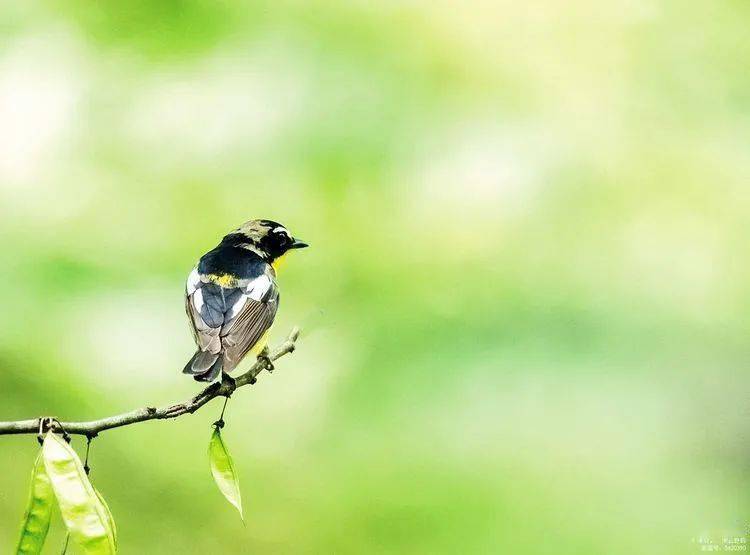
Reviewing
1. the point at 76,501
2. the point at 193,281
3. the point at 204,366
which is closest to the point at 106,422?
the point at 76,501

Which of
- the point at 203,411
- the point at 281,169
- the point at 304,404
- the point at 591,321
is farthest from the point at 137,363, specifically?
the point at 591,321

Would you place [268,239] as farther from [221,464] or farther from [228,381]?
[221,464]

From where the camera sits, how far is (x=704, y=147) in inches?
202

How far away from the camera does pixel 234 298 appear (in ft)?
6.33

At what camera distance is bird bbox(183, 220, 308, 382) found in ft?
5.35

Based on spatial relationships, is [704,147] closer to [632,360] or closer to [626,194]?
[626,194]

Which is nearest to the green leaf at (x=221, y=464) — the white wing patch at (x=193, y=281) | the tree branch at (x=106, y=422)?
the tree branch at (x=106, y=422)

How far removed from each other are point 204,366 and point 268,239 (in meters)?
0.78

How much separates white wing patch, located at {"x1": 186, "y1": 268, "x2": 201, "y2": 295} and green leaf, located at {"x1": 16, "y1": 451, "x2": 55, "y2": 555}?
3.04ft

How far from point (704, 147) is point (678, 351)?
52.9 inches

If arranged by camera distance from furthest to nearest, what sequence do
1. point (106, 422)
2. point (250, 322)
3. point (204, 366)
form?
point (250, 322), point (204, 366), point (106, 422)

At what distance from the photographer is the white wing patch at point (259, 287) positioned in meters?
1.96

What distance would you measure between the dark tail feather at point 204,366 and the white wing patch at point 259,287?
352mm

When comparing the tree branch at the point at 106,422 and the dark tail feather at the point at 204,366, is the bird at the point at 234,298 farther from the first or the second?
the tree branch at the point at 106,422
